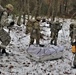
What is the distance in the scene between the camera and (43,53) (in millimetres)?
10805

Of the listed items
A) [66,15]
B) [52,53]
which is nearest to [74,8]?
[66,15]

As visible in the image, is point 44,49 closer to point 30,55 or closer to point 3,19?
point 30,55

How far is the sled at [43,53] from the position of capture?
10.8 meters

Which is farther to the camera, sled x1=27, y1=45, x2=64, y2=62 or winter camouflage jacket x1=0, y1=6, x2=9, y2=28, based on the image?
sled x1=27, y1=45, x2=64, y2=62

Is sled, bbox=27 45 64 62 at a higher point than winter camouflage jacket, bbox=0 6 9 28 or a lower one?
lower

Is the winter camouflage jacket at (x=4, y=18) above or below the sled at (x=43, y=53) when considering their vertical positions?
above

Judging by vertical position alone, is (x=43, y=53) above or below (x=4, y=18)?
below

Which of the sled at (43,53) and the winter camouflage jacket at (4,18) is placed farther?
the sled at (43,53)

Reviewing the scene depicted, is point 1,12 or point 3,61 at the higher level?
point 1,12

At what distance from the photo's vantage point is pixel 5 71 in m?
8.99

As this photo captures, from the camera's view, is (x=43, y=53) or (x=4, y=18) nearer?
(x=4, y=18)

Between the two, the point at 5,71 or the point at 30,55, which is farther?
the point at 30,55

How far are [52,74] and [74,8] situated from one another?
4549 centimetres

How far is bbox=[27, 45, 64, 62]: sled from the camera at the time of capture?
10.8 metres
